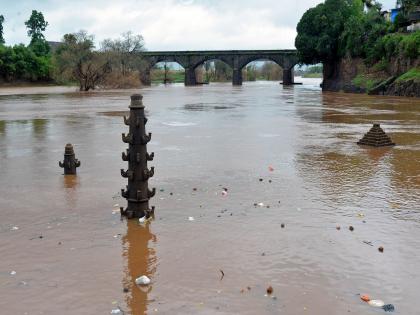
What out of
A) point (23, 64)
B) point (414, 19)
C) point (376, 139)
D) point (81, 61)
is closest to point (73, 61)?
point (81, 61)


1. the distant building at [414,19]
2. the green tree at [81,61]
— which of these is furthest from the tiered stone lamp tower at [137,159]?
the green tree at [81,61]

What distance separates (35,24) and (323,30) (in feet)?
247

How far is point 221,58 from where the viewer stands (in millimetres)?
103000

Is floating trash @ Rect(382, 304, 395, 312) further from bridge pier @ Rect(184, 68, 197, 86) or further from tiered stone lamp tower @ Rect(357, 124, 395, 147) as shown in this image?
bridge pier @ Rect(184, 68, 197, 86)

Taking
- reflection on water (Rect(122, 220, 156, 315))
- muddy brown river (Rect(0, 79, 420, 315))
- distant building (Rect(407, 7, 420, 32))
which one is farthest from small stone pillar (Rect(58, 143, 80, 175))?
distant building (Rect(407, 7, 420, 32))

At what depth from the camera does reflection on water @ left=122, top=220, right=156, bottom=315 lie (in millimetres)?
4824

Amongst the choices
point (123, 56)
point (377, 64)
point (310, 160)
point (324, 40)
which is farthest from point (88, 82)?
point (310, 160)

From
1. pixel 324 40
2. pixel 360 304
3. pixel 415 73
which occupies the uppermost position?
pixel 324 40

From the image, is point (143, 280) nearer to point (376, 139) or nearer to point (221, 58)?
point (376, 139)

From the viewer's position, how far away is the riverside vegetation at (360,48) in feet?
157

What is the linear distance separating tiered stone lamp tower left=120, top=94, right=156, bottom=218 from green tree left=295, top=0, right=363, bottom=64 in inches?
2286

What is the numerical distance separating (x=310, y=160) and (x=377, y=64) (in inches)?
1841

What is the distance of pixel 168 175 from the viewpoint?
35.1 ft

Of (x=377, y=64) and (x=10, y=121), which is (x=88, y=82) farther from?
(x=10, y=121)
